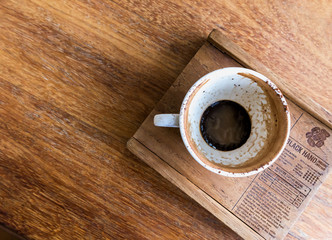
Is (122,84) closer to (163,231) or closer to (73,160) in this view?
(73,160)

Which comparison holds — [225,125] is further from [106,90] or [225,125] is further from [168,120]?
[106,90]

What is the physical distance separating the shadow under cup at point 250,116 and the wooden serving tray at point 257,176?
54 mm

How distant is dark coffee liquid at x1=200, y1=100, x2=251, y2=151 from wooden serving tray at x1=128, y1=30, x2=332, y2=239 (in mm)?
55

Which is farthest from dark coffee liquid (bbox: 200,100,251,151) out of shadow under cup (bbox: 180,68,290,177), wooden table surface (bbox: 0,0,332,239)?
wooden table surface (bbox: 0,0,332,239)

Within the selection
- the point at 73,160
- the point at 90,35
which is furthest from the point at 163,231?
the point at 90,35

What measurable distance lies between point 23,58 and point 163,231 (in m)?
0.47

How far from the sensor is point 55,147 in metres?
0.62

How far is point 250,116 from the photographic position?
544mm

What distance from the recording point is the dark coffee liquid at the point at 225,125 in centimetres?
55

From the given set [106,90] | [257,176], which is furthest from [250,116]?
Answer: [106,90]

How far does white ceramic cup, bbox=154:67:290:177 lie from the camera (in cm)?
46

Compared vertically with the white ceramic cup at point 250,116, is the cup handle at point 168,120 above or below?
below

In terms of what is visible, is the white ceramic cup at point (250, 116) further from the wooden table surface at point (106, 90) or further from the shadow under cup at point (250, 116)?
the wooden table surface at point (106, 90)

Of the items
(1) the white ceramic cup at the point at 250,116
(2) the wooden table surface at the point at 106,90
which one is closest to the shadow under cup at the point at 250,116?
(1) the white ceramic cup at the point at 250,116
